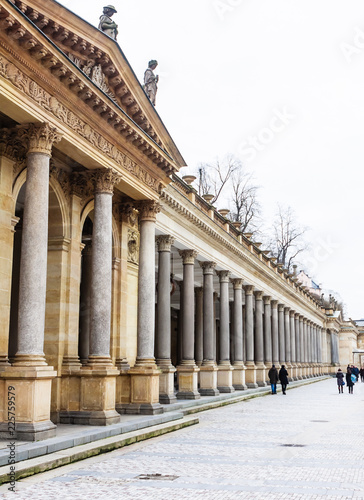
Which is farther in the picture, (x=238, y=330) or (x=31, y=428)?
(x=238, y=330)

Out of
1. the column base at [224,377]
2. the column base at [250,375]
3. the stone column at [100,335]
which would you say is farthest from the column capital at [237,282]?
the stone column at [100,335]

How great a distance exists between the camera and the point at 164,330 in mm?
22625

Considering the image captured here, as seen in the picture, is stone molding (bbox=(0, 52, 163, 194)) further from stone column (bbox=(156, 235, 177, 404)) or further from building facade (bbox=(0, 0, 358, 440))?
stone column (bbox=(156, 235, 177, 404))

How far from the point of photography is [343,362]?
9919 cm

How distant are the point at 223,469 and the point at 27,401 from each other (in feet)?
13.6

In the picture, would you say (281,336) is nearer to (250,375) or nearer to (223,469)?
(250,375)

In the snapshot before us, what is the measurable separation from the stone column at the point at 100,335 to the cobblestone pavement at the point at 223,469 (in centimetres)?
174

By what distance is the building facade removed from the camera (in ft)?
41.4

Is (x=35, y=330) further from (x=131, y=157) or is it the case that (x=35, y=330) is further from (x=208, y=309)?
(x=208, y=309)

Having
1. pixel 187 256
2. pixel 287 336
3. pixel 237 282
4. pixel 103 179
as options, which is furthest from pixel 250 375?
pixel 103 179

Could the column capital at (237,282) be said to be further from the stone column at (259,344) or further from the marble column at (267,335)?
the marble column at (267,335)

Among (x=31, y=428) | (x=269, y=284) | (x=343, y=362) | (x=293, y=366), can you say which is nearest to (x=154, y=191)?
(x=31, y=428)

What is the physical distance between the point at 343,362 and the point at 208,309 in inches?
2995

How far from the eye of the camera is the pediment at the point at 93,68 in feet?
41.4
